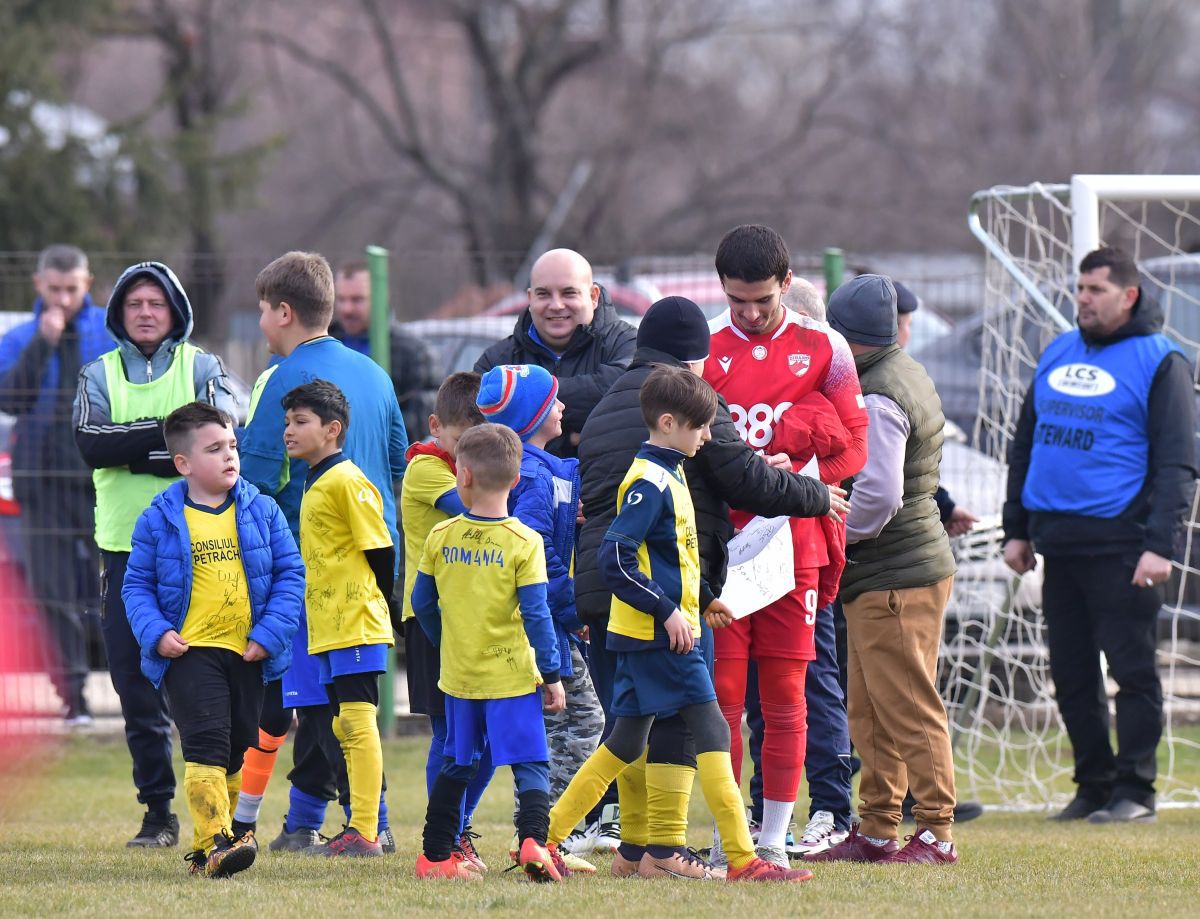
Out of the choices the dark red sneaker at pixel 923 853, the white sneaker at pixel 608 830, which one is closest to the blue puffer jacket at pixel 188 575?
the white sneaker at pixel 608 830

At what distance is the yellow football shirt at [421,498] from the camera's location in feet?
19.7

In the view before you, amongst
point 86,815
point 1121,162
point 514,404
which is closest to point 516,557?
point 514,404

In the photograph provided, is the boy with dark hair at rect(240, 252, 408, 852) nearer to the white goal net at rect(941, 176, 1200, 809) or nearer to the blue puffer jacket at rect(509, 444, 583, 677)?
the blue puffer jacket at rect(509, 444, 583, 677)

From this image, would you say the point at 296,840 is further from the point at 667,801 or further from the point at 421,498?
the point at 667,801

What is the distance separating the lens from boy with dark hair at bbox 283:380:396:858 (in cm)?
595

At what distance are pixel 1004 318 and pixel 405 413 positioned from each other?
3038 mm

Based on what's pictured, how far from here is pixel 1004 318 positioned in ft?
29.9

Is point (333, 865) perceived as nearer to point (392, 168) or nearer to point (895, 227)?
point (895, 227)

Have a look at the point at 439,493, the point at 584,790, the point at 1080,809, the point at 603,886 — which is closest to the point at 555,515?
the point at 439,493

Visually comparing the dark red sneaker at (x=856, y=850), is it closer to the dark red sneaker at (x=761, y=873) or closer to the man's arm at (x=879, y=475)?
the dark red sneaker at (x=761, y=873)

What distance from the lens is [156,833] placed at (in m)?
6.63

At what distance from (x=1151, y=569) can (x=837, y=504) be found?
7.03 feet

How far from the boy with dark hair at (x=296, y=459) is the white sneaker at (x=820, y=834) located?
1459mm

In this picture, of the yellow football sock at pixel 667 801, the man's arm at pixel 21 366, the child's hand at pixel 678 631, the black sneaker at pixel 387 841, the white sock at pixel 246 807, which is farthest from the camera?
the man's arm at pixel 21 366
